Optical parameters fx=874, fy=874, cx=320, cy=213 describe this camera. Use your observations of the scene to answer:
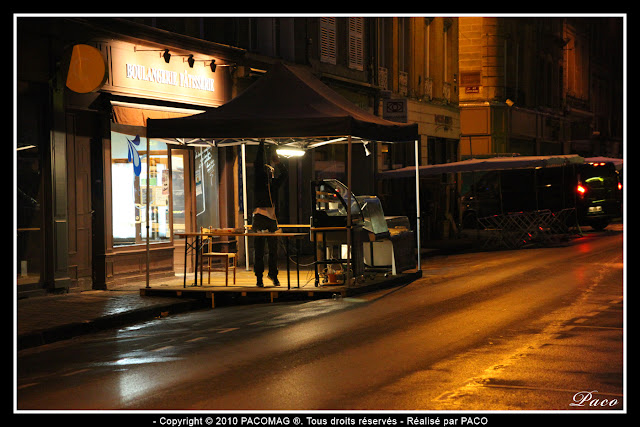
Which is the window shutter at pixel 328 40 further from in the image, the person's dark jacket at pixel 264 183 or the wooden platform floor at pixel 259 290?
the wooden platform floor at pixel 259 290

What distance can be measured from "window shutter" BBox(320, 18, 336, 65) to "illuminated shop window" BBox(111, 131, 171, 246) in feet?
26.5

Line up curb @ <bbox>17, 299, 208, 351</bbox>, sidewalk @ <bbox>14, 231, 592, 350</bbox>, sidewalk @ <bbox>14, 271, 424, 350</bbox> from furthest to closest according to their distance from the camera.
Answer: sidewalk @ <bbox>14, 271, 424, 350</bbox>, sidewalk @ <bbox>14, 231, 592, 350</bbox>, curb @ <bbox>17, 299, 208, 351</bbox>

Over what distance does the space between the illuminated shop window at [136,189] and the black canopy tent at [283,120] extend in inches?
77.1

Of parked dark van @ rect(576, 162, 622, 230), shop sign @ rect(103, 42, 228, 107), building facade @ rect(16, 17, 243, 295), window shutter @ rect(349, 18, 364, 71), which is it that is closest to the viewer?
building facade @ rect(16, 17, 243, 295)

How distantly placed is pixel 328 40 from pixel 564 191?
9620 millimetres

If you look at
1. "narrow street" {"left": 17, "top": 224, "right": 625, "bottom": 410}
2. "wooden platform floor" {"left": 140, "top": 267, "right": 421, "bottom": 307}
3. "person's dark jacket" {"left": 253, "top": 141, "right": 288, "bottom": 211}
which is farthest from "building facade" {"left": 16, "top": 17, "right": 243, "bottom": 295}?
"narrow street" {"left": 17, "top": 224, "right": 625, "bottom": 410}

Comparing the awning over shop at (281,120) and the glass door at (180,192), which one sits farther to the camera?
the glass door at (180,192)

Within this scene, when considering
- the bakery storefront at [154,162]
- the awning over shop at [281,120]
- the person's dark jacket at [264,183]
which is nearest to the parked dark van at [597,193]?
the bakery storefront at [154,162]

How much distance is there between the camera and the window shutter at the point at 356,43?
25359 mm

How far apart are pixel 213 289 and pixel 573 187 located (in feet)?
56.7

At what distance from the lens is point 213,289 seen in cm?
1385

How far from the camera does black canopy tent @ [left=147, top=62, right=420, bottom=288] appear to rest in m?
13.3

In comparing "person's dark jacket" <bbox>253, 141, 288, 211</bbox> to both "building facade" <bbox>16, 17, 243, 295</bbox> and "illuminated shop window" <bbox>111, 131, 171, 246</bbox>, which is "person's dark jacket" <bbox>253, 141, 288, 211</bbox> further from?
"illuminated shop window" <bbox>111, 131, 171, 246</bbox>
